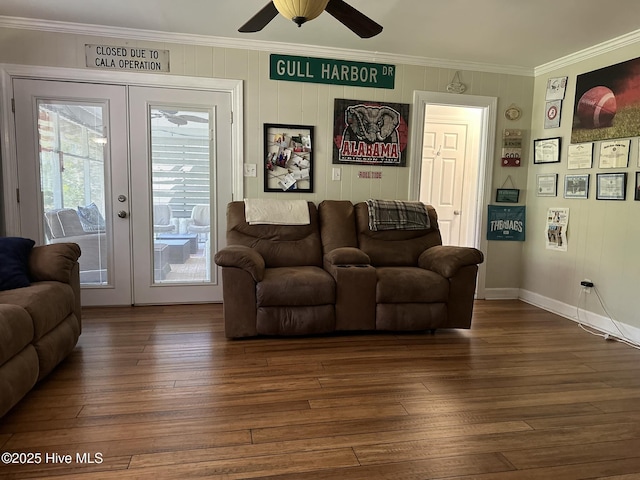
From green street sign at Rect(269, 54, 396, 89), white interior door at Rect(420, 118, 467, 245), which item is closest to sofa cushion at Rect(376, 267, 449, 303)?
white interior door at Rect(420, 118, 467, 245)

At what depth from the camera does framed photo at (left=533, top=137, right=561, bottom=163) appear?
389cm

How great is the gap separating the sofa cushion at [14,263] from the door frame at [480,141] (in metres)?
3.20

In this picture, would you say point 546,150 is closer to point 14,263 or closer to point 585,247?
point 585,247

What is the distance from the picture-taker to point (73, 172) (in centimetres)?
351

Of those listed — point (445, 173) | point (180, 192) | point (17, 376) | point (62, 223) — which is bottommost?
point (17, 376)

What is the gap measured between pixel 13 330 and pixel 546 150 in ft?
14.5

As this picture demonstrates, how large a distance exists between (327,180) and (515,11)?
1981mm

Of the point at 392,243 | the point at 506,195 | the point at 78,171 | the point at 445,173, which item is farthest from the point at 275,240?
the point at 506,195

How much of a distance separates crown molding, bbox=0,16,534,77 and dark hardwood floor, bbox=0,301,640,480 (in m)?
2.43

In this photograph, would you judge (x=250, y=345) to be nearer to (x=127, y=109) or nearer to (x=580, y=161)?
(x=127, y=109)

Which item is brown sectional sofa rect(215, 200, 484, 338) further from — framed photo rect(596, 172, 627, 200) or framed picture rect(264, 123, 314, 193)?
framed photo rect(596, 172, 627, 200)

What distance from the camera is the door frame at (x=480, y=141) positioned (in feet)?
13.2

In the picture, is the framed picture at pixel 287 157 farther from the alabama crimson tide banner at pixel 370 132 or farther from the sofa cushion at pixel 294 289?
the sofa cushion at pixel 294 289

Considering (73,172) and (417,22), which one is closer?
(417,22)
